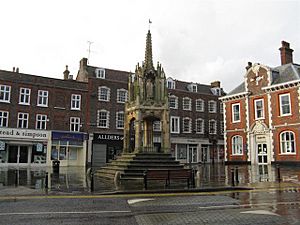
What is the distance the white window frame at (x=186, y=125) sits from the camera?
151 ft

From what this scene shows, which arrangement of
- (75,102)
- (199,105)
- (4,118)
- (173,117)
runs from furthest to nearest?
(199,105), (173,117), (75,102), (4,118)

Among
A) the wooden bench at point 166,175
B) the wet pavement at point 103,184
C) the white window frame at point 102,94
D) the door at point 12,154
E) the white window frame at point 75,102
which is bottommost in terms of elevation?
the wet pavement at point 103,184

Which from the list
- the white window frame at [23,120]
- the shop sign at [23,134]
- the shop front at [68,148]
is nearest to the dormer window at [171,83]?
the shop front at [68,148]

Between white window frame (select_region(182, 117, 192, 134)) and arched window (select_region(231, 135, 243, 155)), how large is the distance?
403 inches

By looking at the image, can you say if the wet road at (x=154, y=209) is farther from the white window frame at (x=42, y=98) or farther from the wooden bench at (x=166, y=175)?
the white window frame at (x=42, y=98)

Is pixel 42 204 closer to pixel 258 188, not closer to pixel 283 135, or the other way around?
pixel 258 188

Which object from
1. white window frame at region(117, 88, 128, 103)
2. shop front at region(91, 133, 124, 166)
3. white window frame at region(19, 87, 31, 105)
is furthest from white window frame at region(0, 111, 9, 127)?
white window frame at region(117, 88, 128, 103)

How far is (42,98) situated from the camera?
3644 centimetres

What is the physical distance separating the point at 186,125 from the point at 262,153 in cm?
1472

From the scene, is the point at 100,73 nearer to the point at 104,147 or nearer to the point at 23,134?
the point at 104,147

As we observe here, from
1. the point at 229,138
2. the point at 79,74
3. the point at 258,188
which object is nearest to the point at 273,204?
the point at 258,188

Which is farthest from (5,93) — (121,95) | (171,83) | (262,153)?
(262,153)

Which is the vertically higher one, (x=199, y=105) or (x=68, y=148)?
(x=199, y=105)

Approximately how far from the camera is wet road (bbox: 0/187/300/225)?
757 centimetres
